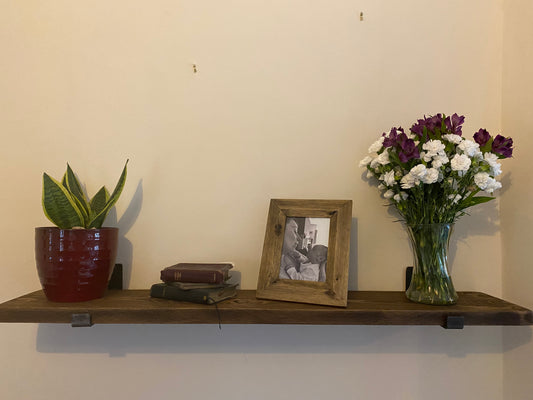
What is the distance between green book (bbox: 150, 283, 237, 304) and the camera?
3.30ft

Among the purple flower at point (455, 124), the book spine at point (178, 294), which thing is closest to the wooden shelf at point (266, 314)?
the book spine at point (178, 294)

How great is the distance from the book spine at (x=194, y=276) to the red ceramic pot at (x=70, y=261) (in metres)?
0.20

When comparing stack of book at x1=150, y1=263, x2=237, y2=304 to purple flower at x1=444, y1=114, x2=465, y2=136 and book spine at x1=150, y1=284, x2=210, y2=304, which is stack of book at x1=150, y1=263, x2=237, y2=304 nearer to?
book spine at x1=150, y1=284, x2=210, y2=304

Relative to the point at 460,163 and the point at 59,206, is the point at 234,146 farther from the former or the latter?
the point at 460,163

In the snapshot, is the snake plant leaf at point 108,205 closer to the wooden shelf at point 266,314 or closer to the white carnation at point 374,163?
A: the wooden shelf at point 266,314

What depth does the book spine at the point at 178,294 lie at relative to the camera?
1005 millimetres

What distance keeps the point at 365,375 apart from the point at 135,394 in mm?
786

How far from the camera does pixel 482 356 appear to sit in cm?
120

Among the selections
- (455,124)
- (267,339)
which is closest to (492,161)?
(455,124)

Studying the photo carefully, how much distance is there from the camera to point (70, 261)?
39.2 inches

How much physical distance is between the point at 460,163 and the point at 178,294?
2.89ft

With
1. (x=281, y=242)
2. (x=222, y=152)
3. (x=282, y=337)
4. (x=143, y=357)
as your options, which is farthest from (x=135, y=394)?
(x=222, y=152)

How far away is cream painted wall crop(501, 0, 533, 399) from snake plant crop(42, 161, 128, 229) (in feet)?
4.13

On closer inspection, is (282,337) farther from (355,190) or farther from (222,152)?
(222,152)
